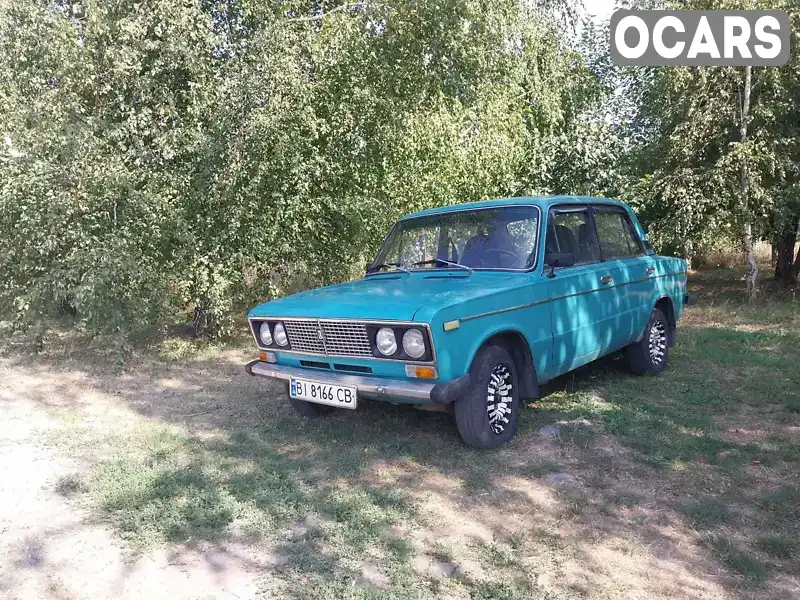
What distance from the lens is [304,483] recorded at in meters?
4.02

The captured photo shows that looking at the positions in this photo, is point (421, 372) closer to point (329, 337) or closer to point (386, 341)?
point (386, 341)

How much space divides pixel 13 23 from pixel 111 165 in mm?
2595

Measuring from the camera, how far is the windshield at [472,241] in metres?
4.96

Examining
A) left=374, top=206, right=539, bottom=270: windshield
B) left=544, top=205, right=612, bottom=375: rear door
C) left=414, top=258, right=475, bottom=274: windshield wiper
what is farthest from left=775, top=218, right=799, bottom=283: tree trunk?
left=414, top=258, right=475, bottom=274: windshield wiper

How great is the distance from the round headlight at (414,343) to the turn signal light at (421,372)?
9 centimetres

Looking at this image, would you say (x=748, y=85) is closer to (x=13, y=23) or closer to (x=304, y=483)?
(x=304, y=483)

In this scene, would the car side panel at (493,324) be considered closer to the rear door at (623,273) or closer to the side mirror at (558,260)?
the side mirror at (558,260)

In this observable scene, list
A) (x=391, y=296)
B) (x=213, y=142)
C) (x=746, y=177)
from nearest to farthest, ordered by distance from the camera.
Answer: (x=391, y=296), (x=213, y=142), (x=746, y=177)

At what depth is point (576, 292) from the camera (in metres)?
5.16

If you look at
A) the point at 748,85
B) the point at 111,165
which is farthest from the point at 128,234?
the point at 748,85

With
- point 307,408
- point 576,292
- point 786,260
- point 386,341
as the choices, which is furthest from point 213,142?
point 786,260

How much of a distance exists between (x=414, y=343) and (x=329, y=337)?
767 mm

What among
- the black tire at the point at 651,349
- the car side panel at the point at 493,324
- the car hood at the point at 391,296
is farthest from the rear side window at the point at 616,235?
the car hood at the point at 391,296

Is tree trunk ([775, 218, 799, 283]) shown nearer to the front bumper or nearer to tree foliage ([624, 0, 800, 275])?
tree foliage ([624, 0, 800, 275])
